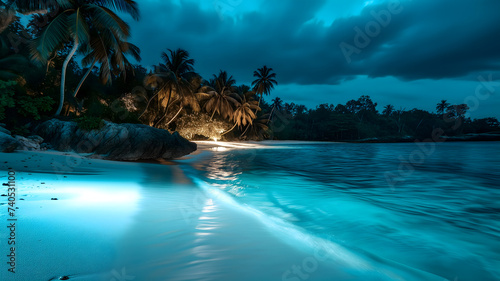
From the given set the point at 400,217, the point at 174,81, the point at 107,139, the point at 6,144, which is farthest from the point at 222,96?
the point at 400,217

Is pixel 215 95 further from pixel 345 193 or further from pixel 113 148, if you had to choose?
pixel 345 193

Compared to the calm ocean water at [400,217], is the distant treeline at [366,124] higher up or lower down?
higher up

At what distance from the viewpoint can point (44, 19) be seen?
16.3m

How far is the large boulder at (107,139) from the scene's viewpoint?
995cm

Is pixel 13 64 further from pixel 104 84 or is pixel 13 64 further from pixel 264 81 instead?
pixel 264 81

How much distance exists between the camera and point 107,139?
10.0m

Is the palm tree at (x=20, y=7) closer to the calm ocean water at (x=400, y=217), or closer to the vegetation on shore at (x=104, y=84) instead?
the vegetation on shore at (x=104, y=84)

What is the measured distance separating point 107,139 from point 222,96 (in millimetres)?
25068

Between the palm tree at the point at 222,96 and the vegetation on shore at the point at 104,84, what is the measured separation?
14 centimetres

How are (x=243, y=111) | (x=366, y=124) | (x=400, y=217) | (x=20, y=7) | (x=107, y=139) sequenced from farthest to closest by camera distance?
(x=366, y=124)
(x=243, y=111)
(x=20, y=7)
(x=107, y=139)
(x=400, y=217)

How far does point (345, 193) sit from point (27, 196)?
6041 millimetres

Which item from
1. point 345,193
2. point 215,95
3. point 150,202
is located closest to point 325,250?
point 150,202

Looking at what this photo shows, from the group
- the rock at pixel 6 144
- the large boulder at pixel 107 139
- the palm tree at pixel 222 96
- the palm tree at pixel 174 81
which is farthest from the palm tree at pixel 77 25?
the palm tree at pixel 222 96

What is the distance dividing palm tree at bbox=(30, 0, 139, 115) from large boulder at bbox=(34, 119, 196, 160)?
2.85 meters
